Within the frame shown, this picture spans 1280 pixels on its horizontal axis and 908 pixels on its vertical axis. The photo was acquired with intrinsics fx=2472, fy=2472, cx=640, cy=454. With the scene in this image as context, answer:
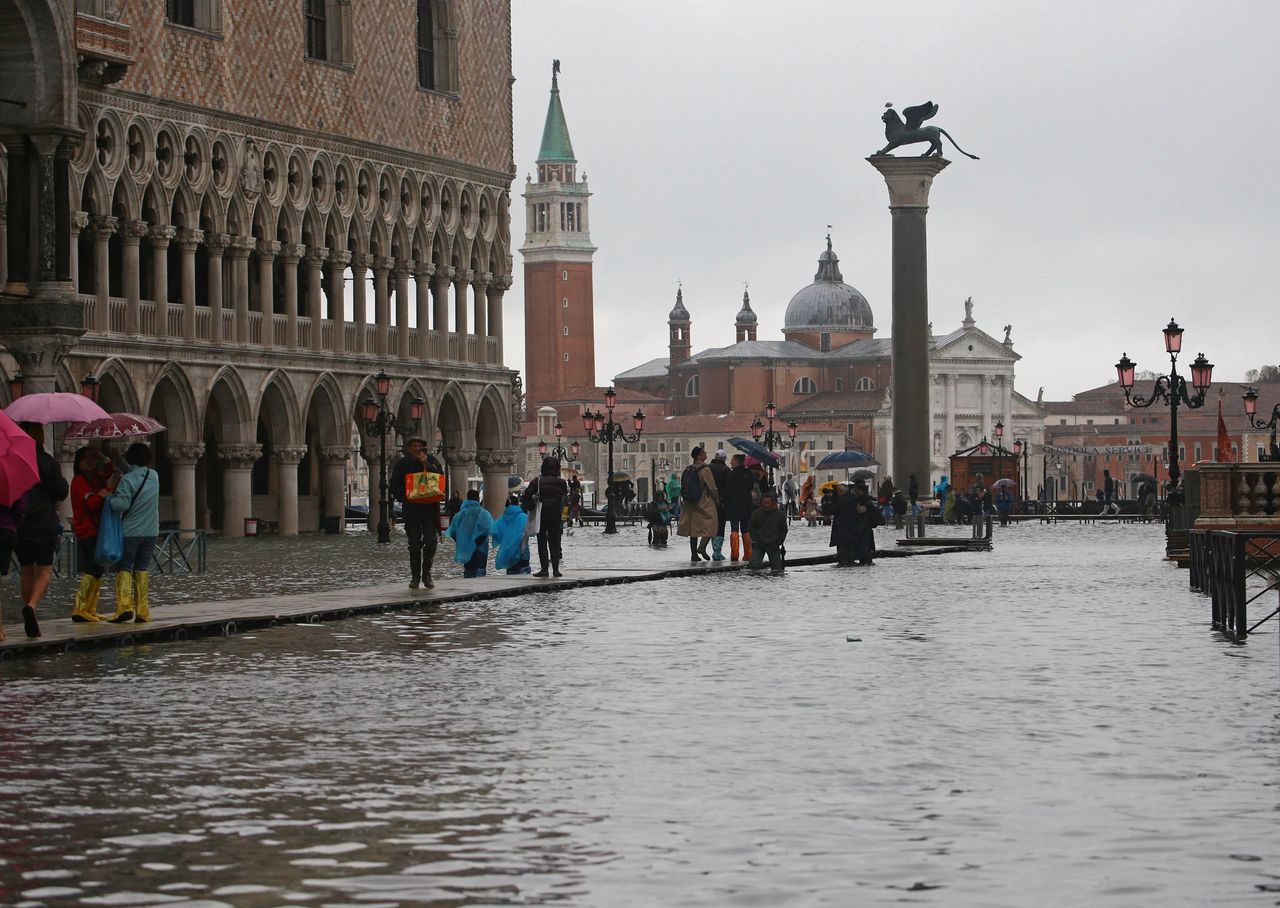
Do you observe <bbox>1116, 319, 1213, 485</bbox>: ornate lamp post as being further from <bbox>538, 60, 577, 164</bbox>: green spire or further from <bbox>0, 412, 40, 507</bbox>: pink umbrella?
<bbox>538, 60, 577, 164</bbox>: green spire

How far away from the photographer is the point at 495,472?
6488cm

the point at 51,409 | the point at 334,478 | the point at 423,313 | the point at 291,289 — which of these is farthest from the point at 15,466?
the point at 423,313

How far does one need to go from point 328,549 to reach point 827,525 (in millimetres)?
25550

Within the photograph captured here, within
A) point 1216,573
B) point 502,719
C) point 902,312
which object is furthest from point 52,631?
point 902,312

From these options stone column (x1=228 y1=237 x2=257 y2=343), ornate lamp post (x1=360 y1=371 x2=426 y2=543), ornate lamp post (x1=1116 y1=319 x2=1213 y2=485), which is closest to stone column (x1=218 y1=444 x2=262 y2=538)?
stone column (x1=228 y1=237 x2=257 y2=343)

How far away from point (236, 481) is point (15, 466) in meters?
37.5

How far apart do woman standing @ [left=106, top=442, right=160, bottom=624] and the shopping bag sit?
4.55 meters

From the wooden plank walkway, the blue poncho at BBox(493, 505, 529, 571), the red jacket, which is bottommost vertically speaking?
the wooden plank walkway

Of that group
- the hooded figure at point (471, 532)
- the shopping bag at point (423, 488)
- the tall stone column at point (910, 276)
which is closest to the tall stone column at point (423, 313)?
the tall stone column at point (910, 276)

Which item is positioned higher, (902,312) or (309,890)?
(902,312)

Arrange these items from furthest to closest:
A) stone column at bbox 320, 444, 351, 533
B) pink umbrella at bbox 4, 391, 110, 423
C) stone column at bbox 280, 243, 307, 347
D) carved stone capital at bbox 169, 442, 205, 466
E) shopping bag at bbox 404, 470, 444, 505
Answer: stone column at bbox 320, 444, 351, 533 → stone column at bbox 280, 243, 307, 347 → carved stone capital at bbox 169, 442, 205, 466 → pink umbrella at bbox 4, 391, 110, 423 → shopping bag at bbox 404, 470, 444, 505

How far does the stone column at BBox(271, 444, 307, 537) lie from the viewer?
184 feet

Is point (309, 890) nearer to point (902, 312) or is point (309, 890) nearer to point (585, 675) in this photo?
point (585, 675)

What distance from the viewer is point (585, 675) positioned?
601 inches
